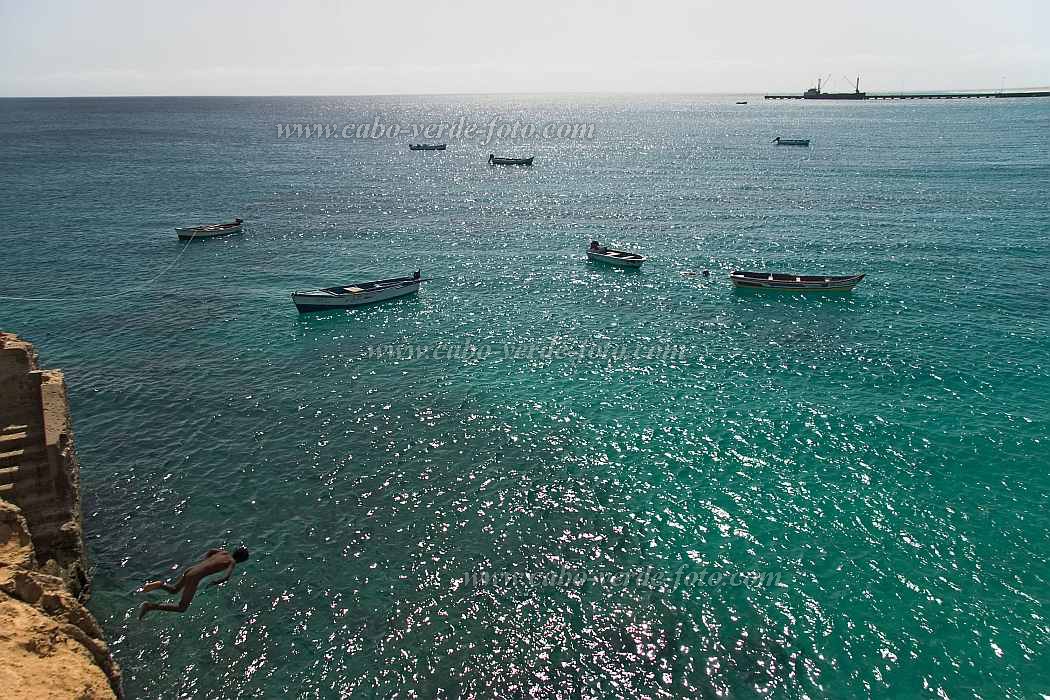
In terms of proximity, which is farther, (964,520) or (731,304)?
(731,304)

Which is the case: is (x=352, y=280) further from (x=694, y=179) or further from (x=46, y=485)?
(x=694, y=179)

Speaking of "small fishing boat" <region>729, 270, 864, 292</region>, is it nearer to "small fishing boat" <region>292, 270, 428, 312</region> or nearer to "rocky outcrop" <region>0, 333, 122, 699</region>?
"small fishing boat" <region>292, 270, 428, 312</region>

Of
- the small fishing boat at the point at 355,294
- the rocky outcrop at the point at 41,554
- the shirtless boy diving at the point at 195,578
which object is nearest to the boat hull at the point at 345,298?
the small fishing boat at the point at 355,294

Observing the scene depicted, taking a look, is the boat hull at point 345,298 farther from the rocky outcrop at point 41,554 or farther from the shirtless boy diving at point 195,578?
the shirtless boy diving at point 195,578

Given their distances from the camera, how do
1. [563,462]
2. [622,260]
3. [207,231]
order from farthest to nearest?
1. [207,231]
2. [622,260]
3. [563,462]

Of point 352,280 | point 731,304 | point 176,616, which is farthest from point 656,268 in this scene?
point 176,616

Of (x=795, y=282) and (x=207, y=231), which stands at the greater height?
(x=207, y=231)

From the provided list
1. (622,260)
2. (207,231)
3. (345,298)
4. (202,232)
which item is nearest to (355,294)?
(345,298)

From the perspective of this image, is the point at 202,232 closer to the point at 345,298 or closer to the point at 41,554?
the point at 345,298
